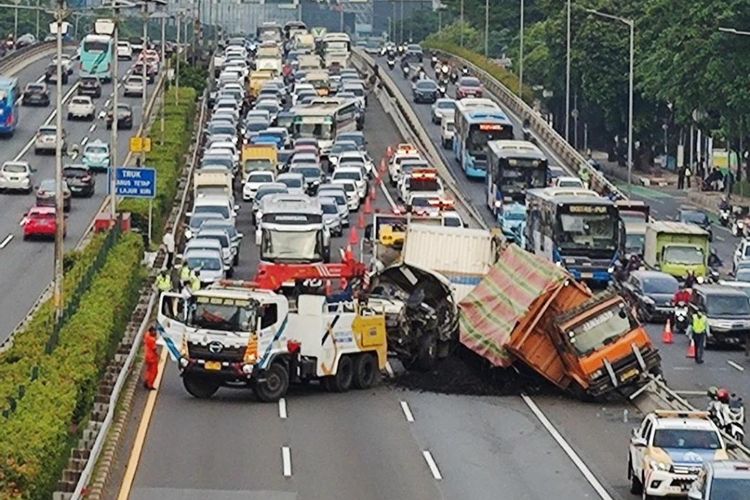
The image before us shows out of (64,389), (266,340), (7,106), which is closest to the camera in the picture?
(64,389)

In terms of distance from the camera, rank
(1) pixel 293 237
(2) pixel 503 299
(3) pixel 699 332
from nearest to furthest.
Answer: (2) pixel 503 299
(3) pixel 699 332
(1) pixel 293 237

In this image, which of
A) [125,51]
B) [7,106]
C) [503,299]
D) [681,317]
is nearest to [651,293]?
[681,317]

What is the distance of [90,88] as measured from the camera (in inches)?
4493

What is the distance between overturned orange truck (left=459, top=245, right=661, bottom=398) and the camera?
44.5 meters

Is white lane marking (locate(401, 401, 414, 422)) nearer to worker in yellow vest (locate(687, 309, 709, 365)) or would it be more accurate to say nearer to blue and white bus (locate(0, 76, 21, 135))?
worker in yellow vest (locate(687, 309, 709, 365))

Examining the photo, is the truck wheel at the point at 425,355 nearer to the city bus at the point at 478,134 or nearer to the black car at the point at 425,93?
the city bus at the point at 478,134

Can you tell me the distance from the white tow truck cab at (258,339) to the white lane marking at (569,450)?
370 cm

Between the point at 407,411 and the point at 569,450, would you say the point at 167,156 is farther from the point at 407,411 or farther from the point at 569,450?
the point at 569,450

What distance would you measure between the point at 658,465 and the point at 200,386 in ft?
41.8

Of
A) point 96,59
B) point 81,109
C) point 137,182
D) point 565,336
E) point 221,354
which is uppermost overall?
point 96,59

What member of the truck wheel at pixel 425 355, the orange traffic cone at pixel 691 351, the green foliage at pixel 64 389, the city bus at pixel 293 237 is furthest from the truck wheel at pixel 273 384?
the city bus at pixel 293 237

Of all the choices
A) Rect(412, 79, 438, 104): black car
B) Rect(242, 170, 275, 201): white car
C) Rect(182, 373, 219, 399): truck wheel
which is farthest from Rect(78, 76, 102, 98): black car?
Rect(182, 373, 219, 399): truck wheel

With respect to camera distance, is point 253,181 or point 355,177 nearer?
point 253,181

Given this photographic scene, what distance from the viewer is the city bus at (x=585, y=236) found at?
64.9m
